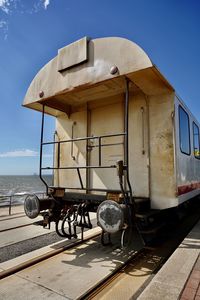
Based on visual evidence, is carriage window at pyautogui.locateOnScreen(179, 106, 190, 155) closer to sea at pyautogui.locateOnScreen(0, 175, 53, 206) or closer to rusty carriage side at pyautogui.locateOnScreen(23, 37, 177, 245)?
rusty carriage side at pyautogui.locateOnScreen(23, 37, 177, 245)

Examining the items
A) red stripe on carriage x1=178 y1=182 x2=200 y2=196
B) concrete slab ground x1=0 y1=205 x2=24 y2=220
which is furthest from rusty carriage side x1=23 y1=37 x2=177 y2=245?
concrete slab ground x1=0 y1=205 x2=24 y2=220

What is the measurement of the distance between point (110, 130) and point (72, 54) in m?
1.60

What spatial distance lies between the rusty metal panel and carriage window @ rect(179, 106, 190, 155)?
2113 millimetres

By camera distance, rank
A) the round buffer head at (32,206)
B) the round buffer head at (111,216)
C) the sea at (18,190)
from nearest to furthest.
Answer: the round buffer head at (111,216)
the round buffer head at (32,206)
the sea at (18,190)

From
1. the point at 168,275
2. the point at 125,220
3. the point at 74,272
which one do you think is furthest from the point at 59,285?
the point at 168,275

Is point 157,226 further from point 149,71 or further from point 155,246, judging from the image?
point 149,71

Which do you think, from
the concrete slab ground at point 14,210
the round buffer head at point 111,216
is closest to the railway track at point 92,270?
the round buffer head at point 111,216

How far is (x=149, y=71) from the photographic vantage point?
325 centimetres

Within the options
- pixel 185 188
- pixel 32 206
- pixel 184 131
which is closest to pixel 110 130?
→ pixel 184 131

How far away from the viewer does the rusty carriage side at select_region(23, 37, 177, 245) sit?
330cm

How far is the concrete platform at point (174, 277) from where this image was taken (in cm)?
206

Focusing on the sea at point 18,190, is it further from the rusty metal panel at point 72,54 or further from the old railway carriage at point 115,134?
the rusty metal panel at point 72,54

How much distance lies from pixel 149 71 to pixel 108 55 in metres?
0.71

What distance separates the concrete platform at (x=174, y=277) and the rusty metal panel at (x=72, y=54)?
330 cm
